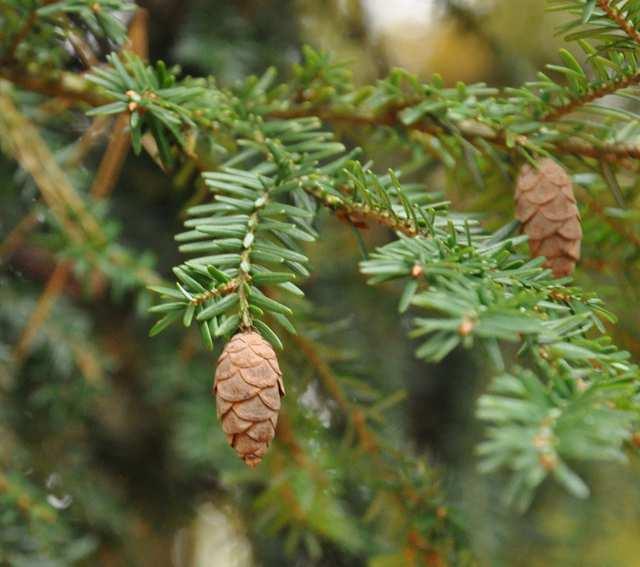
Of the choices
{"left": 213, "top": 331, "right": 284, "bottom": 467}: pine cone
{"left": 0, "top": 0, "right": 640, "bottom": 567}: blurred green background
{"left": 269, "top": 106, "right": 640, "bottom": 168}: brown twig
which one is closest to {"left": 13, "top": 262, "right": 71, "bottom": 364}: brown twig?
{"left": 0, "top": 0, "right": 640, "bottom": 567}: blurred green background

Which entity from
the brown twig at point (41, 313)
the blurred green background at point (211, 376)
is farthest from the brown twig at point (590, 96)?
the brown twig at point (41, 313)

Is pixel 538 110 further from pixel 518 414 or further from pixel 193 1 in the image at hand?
pixel 193 1

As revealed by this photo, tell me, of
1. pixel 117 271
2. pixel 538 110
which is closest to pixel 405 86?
pixel 538 110

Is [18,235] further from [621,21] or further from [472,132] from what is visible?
[621,21]

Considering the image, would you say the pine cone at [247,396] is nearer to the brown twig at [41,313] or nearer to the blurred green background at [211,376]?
the blurred green background at [211,376]

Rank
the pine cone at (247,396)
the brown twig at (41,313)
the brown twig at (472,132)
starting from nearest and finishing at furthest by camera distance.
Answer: the pine cone at (247,396)
the brown twig at (472,132)
the brown twig at (41,313)

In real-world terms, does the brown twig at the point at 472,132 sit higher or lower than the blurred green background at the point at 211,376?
higher
